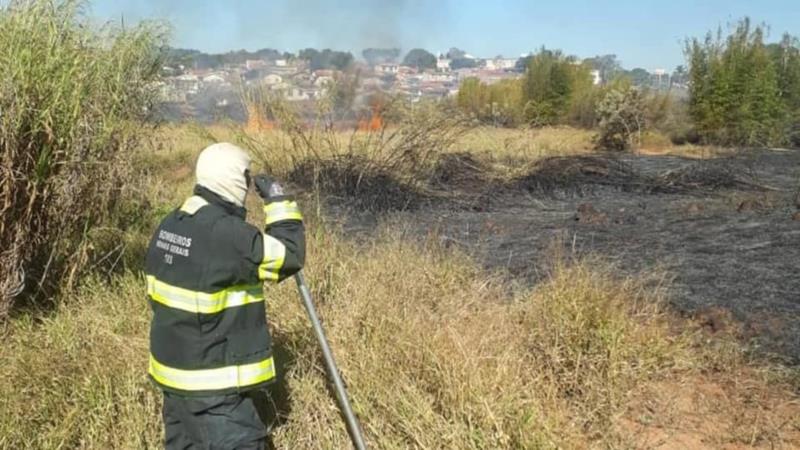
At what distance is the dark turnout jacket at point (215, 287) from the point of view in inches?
108

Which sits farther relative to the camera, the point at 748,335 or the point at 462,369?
the point at 748,335

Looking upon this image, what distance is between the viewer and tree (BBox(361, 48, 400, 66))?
492 inches

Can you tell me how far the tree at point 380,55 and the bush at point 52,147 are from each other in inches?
274

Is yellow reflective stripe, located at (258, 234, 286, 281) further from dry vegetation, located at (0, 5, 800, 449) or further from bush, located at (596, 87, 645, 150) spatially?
bush, located at (596, 87, 645, 150)

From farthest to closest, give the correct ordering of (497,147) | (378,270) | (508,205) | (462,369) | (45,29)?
(497,147), (508,205), (45,29), (378,270), (462,369)

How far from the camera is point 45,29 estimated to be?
5090 mm

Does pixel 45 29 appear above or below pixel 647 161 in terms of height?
above

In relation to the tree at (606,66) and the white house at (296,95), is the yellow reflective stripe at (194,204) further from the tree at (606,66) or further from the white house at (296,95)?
the tree at (606,66)

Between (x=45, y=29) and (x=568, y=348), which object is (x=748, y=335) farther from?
(x=45, y=29)

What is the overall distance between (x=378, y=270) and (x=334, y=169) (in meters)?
5.52

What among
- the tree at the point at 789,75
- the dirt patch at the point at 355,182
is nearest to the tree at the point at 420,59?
the dirt patch at the point at 355,182

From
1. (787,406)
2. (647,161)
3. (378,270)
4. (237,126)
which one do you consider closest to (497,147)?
(647,161)

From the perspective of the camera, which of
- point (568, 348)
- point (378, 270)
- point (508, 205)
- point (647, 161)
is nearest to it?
point (568, 348)

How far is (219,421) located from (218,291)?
1.62ft
